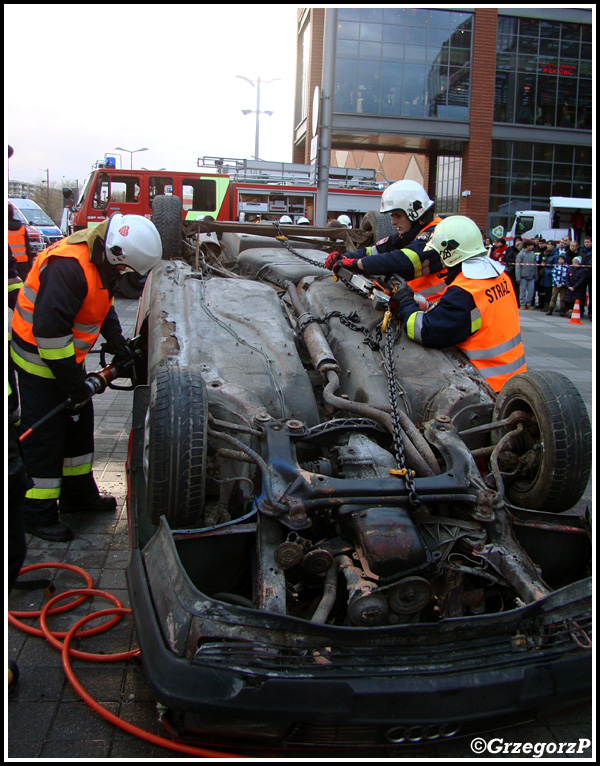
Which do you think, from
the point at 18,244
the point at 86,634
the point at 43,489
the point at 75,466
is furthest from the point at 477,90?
the point at 86,634

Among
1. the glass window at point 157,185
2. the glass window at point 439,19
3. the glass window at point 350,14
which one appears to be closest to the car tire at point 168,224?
the glass window at point 157,185

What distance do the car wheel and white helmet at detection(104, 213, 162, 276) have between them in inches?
92.2

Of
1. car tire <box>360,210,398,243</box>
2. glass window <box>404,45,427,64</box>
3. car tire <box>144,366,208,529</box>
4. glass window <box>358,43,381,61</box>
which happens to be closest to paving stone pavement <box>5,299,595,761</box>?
car tire <box>144,366,208,529</box>

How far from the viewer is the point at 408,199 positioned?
4770 millimetres

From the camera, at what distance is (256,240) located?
248 inches

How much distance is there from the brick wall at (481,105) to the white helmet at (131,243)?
22.6m

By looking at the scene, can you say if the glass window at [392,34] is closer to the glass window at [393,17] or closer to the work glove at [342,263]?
the glass window at [393,17]

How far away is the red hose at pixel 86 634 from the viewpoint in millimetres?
2434

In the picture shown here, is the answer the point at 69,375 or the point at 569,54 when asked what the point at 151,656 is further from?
the point at 569,54

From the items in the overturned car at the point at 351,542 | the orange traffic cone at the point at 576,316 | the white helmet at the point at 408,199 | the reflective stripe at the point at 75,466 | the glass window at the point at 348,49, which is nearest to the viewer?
the overturned car at the point at 351,542

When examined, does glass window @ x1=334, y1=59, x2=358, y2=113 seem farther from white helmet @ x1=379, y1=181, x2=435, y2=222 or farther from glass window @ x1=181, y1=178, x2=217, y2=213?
white helmet @ x1=379, y1=181, x2=435, y2=222

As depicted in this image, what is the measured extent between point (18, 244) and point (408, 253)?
5279mm

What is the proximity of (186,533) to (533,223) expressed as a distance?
22614 mm

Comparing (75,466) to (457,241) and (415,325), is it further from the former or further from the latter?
(457,241)
